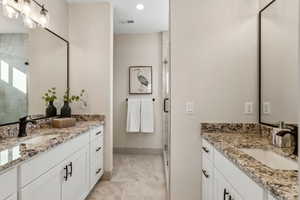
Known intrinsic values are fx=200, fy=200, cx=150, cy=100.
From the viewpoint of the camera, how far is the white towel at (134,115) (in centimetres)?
425

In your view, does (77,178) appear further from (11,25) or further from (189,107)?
(11,25)

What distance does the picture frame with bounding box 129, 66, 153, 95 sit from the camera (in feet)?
14.3

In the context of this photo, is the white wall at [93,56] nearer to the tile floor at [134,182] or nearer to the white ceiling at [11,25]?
the tile floor at [134,182]

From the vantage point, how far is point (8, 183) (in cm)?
105

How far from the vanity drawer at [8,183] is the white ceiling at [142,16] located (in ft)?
8.80

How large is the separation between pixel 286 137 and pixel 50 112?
2509 millimetres

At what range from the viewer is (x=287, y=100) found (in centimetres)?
156

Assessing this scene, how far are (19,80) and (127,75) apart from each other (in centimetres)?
255

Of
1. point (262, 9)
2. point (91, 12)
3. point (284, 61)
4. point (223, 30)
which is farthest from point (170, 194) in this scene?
point (91, 12)

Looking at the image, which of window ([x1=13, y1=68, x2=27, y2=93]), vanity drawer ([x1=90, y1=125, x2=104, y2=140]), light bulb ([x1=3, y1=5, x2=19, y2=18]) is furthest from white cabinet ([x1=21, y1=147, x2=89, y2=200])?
light bulb ([x1=3, y1=5, x2=19, y2=18])

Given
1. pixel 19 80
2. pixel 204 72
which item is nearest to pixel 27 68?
pixel 19 80

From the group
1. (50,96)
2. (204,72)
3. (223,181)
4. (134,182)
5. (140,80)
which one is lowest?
(134,182)

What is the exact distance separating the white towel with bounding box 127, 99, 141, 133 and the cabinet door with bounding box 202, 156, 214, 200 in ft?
8.11

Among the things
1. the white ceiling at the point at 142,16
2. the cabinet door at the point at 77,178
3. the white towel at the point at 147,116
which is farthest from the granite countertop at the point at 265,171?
the white towel at the point at 147,116
